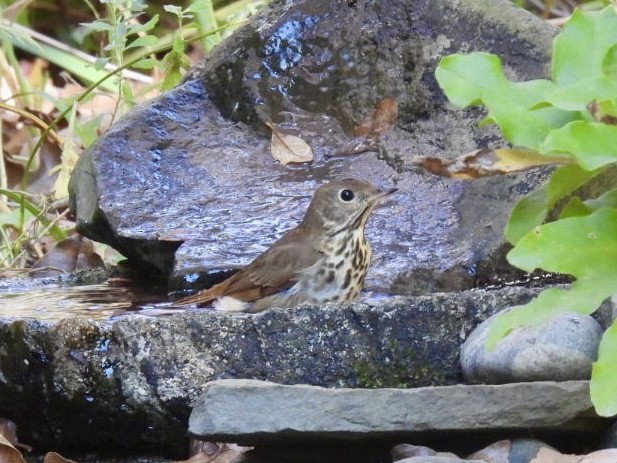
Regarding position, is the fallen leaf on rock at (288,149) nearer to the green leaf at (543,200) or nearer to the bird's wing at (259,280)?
the bird's wing at (259,280)

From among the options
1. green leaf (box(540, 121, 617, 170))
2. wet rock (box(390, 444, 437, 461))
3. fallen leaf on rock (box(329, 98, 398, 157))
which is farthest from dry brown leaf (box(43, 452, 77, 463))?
fallen leaf on rock (box(329, 98, 398, 157))

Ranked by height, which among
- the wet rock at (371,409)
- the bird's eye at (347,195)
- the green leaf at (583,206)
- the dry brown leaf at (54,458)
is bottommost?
the dry brown leaf at (54,458)

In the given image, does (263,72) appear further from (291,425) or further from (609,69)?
(291,425)

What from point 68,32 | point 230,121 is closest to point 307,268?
point 230,121

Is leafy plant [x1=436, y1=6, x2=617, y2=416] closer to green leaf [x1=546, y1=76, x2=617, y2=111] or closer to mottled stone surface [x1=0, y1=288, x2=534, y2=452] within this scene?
green leaf [x1=546, y1=76, x2=617, y2=111]

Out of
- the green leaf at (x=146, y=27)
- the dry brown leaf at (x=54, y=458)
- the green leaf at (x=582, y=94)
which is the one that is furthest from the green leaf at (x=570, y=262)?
the green leaf at (x=146, y=27)

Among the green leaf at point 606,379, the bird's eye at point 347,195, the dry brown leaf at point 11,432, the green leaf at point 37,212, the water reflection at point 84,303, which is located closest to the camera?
the green leaf at point 606,379
